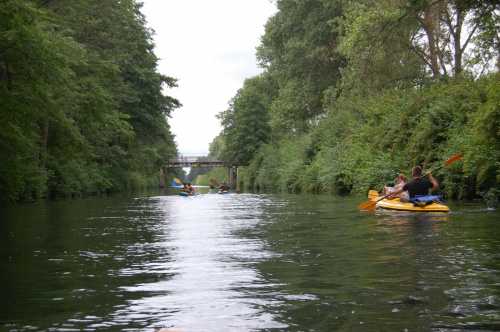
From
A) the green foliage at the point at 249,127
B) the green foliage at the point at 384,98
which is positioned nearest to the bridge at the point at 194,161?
the green foliage at the point at 249,127

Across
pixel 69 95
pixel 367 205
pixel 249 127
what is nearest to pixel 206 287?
pixel 367 205

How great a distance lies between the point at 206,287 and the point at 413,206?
899 centimetres

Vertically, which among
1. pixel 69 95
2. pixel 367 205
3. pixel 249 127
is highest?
pixel 249 127

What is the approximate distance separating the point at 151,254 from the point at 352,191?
19.0 meters

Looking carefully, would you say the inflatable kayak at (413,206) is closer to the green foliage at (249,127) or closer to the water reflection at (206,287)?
the water reflection at (206,287)

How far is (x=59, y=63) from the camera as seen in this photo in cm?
1544

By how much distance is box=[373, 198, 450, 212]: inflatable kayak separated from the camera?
39.6 feet

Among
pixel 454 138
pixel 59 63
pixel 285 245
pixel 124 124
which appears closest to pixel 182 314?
pixel 285 245

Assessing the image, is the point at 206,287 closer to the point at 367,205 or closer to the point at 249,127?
the point at 367,205

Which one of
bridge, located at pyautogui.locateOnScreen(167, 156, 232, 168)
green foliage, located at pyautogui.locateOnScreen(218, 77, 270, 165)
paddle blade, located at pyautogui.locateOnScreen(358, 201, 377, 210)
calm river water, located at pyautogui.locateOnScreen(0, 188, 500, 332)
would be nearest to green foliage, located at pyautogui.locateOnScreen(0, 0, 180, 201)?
calm river water, located at pyautogui.locateOnScreen(0, 188, 500, 332)

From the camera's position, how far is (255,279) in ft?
17.4

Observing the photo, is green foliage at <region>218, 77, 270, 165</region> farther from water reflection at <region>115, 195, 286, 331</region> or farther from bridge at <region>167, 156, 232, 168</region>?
water reflection at <region>115, 195, 286, 331</region>

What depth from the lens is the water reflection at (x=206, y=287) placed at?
150 inches

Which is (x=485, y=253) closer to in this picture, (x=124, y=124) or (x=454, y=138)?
(x=454, y=138)
